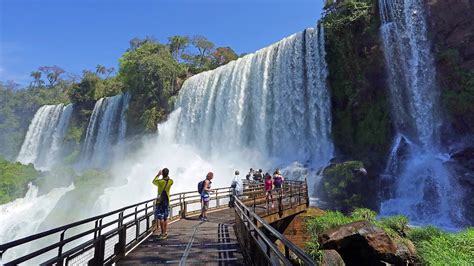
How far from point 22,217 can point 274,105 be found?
26.5 meters

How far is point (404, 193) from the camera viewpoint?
2156cm

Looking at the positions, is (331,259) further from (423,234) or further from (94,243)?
(94,243)

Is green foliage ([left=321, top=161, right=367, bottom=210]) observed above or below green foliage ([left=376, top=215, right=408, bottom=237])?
above

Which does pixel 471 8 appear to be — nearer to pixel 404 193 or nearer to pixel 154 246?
pixel 404 193

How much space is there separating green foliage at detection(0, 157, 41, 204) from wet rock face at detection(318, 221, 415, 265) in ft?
141

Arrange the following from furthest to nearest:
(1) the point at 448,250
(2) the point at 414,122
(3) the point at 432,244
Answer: (2) the point at 414,122 < (3) the point at 432,244 < (1) the point at 448,250

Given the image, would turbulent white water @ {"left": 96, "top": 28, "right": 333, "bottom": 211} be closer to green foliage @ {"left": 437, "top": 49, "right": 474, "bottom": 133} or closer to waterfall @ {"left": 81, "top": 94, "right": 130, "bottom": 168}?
green foliage @ {"left": 437, "top": 49, "right": 474, "bottom": 133}

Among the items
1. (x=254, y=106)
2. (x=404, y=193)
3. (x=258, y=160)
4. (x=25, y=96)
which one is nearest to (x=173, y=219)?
(x=404, y=193)

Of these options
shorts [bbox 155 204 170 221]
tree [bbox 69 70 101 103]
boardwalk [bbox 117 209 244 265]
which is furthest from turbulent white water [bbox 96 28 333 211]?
tree [bbox 69 70 101 103]

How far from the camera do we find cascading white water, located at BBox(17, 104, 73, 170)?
60.9m

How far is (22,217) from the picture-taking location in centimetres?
3450

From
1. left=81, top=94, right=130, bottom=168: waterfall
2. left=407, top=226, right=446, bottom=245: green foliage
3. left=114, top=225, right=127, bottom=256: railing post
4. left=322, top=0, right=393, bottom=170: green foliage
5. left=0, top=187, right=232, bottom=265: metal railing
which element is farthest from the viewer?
left=81, top=94, right=130, bottom=168: waterfall

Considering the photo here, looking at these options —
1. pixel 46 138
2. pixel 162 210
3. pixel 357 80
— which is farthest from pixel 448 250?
pixel 46 138

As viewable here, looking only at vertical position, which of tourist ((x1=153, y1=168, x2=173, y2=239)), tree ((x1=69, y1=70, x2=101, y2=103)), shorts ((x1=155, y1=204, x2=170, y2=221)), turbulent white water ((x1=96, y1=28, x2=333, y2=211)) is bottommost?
shorts ((x1=155, y1=204, x2=170, y2=221))
